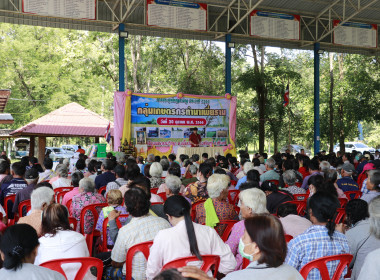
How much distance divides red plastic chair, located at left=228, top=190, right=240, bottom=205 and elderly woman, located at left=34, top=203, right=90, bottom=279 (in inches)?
114

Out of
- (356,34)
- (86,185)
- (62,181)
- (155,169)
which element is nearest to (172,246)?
(86,185)

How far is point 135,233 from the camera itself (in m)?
3.01

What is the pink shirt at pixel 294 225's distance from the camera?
330 cm

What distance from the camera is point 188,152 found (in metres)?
13.4

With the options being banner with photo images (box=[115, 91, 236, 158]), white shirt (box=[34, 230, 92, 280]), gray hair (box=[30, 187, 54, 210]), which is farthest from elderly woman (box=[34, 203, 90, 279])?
banner with photo images (box=[115, 91, 236, 158])

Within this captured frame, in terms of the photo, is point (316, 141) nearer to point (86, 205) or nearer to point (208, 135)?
point (208, 135)

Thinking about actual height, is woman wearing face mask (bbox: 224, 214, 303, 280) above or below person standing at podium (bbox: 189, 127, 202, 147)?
below

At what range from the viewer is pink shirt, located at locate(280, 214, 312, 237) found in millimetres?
3301

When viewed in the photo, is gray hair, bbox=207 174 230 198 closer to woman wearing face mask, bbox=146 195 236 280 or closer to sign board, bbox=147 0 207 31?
woman wearing face mask, bbox=146 195 236 280

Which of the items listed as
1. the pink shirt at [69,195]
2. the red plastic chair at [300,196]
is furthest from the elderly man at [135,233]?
the red plastic chair at [300,196]

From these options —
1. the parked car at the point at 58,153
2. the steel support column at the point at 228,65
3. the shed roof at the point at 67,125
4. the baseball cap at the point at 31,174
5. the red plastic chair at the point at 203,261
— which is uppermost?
the steel support column at the point at 228,65

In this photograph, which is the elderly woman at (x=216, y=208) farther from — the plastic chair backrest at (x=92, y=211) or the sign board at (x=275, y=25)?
the sign board at (x=275, y=25)

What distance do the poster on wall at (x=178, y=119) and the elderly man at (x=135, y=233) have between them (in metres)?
11.0

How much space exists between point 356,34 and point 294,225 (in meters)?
13.7
